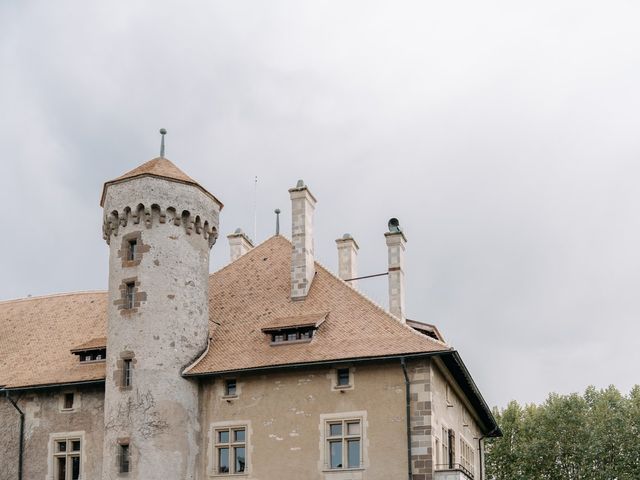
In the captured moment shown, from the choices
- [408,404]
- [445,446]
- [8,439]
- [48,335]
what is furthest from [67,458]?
[445,446]

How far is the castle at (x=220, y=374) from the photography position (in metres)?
28.0

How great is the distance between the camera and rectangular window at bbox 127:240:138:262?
1219 inches

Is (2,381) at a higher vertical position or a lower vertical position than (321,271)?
lower

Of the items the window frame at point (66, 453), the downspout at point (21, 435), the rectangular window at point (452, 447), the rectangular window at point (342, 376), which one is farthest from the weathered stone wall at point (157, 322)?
the rectangular window at point (452, 447)

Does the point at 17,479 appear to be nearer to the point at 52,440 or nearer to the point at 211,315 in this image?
the point at 52,440

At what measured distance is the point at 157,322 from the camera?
98.2 ft

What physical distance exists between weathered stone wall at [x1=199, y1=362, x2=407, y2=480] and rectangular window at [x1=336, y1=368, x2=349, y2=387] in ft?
0.60

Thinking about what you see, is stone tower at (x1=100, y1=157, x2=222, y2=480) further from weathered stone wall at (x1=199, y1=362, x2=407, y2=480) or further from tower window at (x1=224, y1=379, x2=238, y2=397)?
weathered stone wall at (x1=199, y1=362, x2=407, y2=480)

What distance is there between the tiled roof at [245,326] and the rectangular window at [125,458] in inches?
112

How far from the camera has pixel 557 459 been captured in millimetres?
49906

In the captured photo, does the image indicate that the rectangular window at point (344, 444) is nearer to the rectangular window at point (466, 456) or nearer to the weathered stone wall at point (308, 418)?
the weathered stone wall at point (308, 418)

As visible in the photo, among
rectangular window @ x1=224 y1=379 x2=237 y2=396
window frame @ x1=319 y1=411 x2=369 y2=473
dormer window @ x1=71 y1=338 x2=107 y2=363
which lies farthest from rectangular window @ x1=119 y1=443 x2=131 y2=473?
window frame @ x1=319 y1=411 x2=369 y2=473

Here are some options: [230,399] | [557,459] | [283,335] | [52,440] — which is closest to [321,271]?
[283,335]

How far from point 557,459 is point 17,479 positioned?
93.1ft
